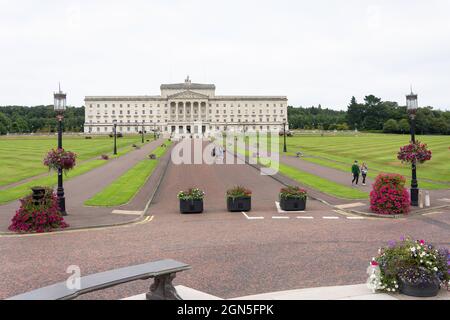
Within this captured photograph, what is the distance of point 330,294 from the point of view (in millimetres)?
9984

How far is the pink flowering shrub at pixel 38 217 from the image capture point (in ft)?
60.8

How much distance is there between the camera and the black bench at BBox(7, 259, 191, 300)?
304 inches

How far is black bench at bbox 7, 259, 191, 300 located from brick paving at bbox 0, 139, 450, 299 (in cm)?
172

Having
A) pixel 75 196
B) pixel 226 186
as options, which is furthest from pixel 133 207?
pixel 226 186

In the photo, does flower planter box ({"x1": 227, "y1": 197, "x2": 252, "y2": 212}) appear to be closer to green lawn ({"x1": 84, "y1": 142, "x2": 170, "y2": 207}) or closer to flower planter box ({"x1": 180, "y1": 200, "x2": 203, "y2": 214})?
flower planter box ({"x1": 180, "y1": 200, "x2": 203, "y2": 214})

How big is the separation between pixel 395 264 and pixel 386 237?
775 cm

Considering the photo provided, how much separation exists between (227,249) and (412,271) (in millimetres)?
6828

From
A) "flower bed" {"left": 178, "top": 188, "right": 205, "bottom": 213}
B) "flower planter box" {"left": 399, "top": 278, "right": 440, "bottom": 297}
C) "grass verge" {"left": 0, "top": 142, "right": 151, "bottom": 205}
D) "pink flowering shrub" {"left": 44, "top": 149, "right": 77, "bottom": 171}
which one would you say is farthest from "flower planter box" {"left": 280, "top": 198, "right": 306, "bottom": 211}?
"grass verge" {"left": 0, "top": 142, "right": 151, "bottom": 205}

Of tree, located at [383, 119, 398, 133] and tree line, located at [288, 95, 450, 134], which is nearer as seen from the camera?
tree line, located at [288, 95, 450, 134]

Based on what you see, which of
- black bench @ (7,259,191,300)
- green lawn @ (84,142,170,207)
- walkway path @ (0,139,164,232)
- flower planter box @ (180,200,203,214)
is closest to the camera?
black bench @ (7,259,191,300)

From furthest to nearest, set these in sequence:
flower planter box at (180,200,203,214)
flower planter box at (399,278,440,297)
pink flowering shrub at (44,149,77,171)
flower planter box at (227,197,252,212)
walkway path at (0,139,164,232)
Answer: flower planter box at (227,197,252,212) < flower planter box at (180,200,203,214) < pink flowering shrub at (44,149,77,171) < walkway path at (0,139,164,232) < flower planter box at (399,278,440,297)

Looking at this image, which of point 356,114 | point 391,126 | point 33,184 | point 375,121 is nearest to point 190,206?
point 33,184

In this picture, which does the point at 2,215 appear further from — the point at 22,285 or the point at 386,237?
the point at 386,237

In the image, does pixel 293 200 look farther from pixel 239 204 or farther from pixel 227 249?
pixel 227 249
